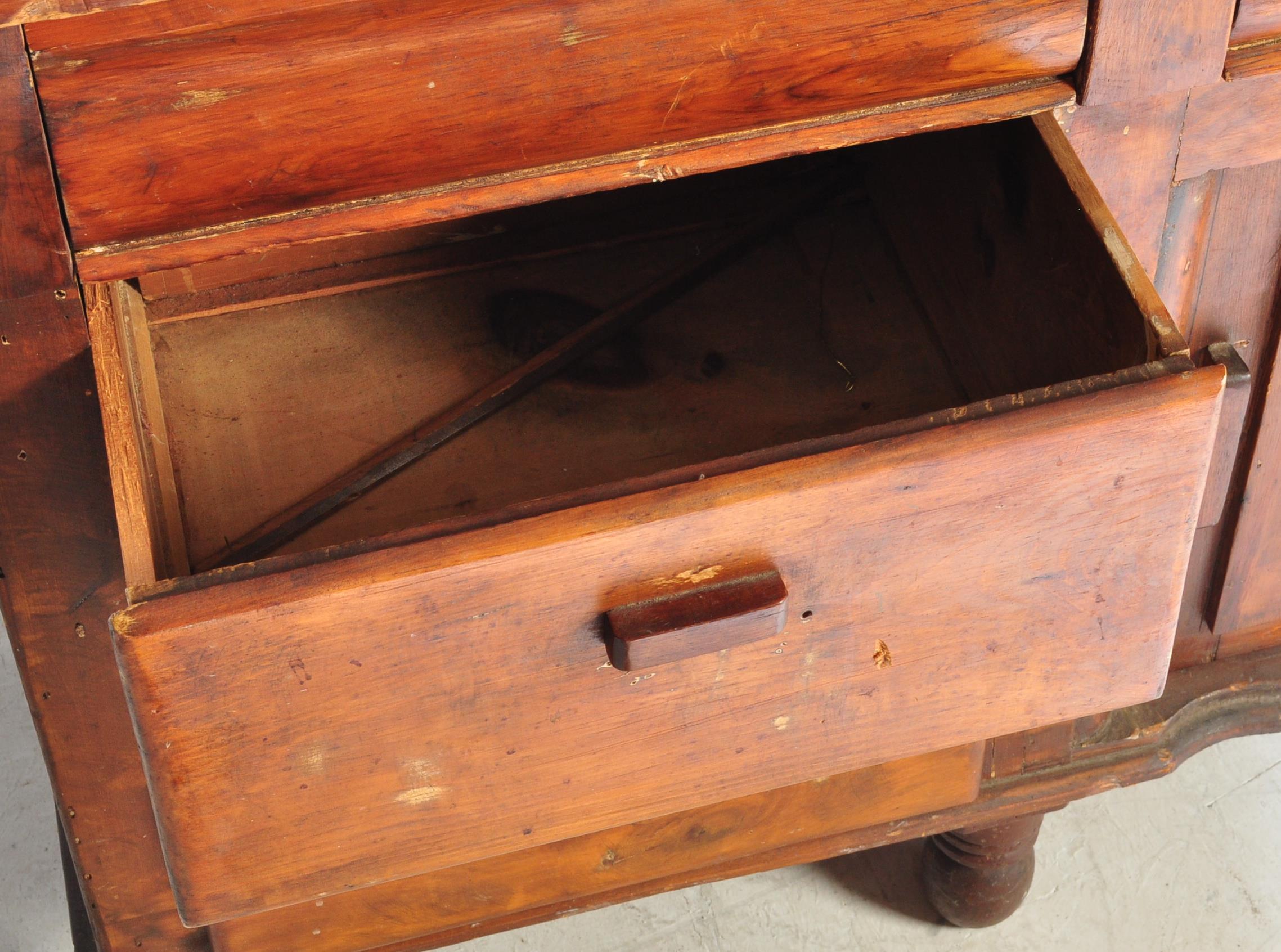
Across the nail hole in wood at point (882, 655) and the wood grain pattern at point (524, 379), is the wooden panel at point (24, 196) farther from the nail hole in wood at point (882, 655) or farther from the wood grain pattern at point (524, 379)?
the nail hole in wood at point (882, 655)

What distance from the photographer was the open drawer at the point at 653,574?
2.21ft

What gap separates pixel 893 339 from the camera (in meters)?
1.07

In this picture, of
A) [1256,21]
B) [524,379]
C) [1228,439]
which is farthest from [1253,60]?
[524,379]

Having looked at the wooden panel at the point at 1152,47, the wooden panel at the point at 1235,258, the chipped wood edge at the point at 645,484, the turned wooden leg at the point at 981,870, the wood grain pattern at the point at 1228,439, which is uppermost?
the wooden panel at the point at 1152,47

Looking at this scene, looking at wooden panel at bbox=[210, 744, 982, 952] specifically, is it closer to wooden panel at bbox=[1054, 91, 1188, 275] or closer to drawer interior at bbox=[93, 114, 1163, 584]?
drawer interior at bbox=[93, 114, 1163, 584]

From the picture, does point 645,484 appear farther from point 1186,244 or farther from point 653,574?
point 1186,244

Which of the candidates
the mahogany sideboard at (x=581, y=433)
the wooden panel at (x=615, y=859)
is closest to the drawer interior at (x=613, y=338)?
the mahogany sideboard at (x=581, y=433)

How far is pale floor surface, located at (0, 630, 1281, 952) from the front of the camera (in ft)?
4.48

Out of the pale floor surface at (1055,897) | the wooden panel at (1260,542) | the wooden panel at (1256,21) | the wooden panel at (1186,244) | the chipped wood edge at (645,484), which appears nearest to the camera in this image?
the chipped wood edge at (645,484)

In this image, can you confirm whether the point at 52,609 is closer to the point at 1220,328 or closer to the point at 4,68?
the point at 4,68

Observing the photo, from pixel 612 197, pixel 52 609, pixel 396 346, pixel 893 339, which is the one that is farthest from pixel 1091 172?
pixel 52 609

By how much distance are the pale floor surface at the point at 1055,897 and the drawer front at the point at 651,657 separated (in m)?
0.65

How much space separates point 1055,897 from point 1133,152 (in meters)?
0.81

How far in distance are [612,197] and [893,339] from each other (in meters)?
0.27
